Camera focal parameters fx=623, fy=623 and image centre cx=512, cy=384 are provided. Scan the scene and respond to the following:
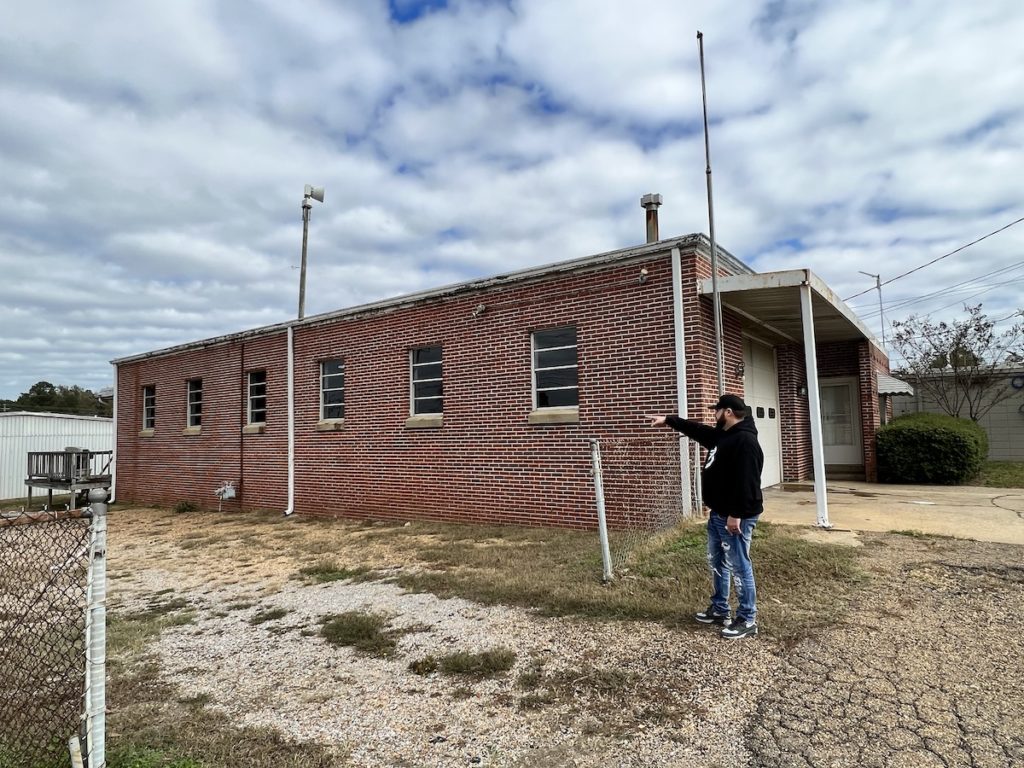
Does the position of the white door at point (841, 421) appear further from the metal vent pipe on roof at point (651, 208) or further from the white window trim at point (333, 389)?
the white window trim at point (333, 389)

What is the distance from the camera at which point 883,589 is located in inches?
203

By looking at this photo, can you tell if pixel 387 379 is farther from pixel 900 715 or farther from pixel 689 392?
pixel 900 715

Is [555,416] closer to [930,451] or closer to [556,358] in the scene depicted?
[556,358]

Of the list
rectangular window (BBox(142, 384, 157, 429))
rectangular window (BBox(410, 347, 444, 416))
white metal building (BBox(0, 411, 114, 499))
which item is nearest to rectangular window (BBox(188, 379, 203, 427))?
rectangular window (BBox(142, 384, 157, 429))

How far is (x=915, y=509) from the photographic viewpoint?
8.54 metres

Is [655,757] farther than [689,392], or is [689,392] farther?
[689,392]

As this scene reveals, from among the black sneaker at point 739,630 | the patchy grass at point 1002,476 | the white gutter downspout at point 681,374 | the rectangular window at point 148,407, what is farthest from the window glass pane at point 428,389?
the rectangular window at point 148,407

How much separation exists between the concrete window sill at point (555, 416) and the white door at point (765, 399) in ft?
10.1

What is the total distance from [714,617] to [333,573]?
438 centimetres

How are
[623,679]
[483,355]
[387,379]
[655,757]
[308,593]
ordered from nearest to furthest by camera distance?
[655,757], [623,679], [308,593], [483,355], [387,379]

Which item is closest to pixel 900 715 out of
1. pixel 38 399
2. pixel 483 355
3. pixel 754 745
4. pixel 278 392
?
pixel 754 745

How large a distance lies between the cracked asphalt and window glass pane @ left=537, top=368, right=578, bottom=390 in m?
4.93

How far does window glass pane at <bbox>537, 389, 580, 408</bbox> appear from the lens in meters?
9.38

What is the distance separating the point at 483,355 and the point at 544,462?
2078mm
